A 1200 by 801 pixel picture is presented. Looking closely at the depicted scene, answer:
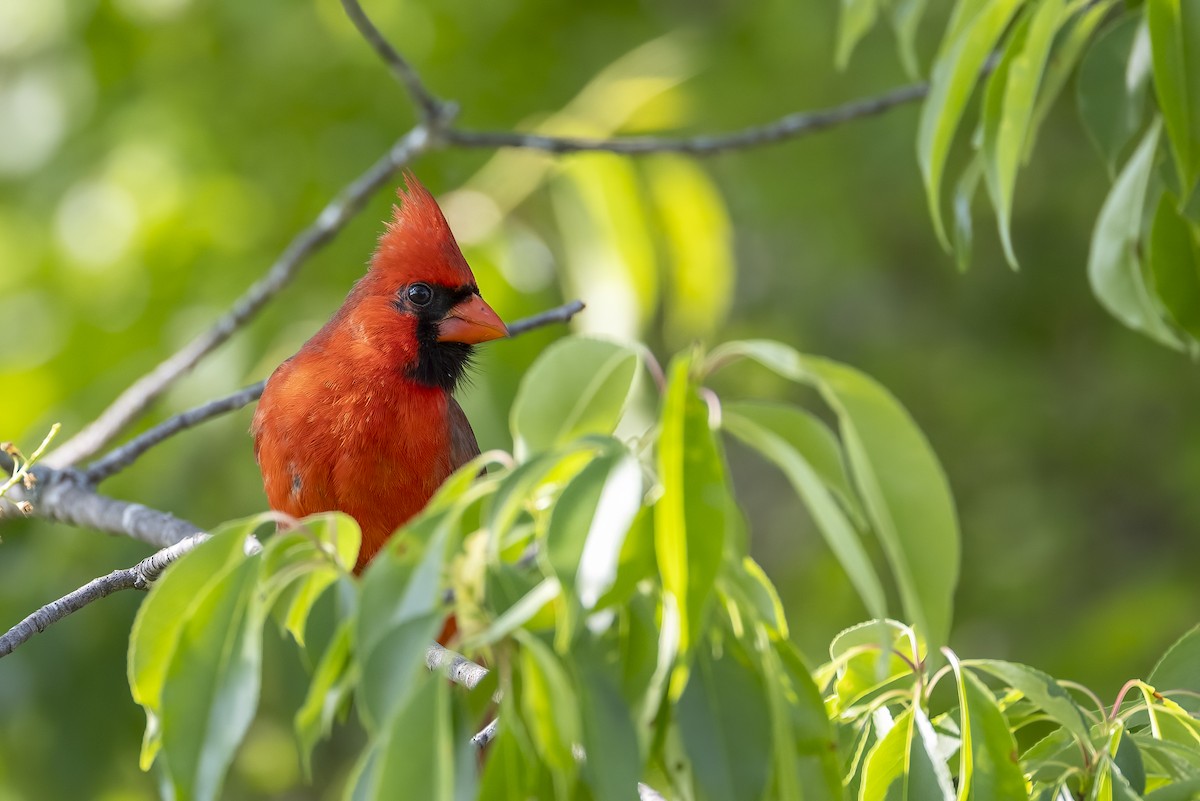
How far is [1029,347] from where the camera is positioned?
16.0ft

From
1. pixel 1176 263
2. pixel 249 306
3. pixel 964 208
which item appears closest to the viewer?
pixel 1176 263

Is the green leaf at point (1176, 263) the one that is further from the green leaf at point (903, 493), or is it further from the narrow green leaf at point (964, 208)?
the green leaf at point (903, 493)

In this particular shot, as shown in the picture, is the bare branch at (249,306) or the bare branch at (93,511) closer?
the bare branch at (93,511)

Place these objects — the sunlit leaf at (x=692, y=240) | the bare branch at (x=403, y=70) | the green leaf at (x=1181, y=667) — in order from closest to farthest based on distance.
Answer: the green leaf at (x=1181, y=667) → the bare branch at (x=403, y=70) → the sunlit leaf at (x=692, y=240)

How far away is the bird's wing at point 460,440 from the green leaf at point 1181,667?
1.47 m

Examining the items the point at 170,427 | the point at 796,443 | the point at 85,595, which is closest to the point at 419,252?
the point at 170,427

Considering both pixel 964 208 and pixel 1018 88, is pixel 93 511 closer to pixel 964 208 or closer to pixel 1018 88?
pixel 964 208

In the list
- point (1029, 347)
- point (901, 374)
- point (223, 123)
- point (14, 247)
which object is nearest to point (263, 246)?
point (223, 123)

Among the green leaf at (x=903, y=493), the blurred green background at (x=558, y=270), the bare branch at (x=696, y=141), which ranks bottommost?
the blurred green background at (x=558, y=270)

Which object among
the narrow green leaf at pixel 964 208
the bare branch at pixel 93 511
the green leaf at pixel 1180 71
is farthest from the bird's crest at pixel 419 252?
the green leaf at pixel 1180 71

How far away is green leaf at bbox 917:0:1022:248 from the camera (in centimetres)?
172

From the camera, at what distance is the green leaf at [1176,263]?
1810 millimetres

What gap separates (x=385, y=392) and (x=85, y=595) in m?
1.06

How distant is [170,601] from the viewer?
3.76 ft
